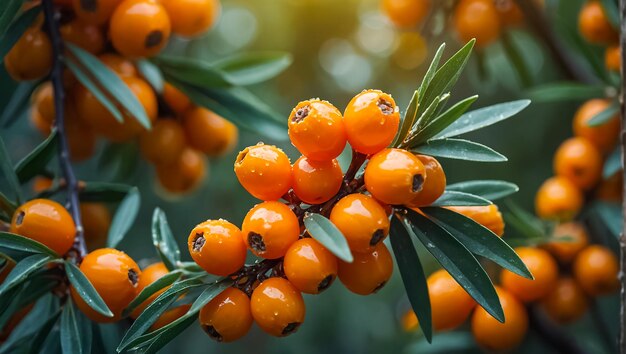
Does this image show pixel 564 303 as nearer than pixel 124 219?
No

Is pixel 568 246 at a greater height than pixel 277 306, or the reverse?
pixel 277 306

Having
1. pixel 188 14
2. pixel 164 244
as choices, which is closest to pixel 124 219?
pixel 164 244

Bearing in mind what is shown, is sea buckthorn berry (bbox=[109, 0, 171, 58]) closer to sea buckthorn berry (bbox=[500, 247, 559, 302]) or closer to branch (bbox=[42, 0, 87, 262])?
branch (bbox=[42, 0, 87, 262])

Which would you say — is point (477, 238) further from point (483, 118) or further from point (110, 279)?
point (110, 279)

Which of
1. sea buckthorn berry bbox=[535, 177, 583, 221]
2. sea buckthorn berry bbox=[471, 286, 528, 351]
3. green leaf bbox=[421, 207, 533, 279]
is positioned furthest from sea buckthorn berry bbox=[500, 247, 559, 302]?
green leaf bbox=[421, 207, 533, 279]

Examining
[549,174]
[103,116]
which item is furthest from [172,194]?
[549,174]

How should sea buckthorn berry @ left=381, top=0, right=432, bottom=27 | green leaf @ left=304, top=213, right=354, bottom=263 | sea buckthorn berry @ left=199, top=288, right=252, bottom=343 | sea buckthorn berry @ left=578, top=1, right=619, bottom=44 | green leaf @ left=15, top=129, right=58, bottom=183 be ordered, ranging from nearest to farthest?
green leaf @ left=304, top=213, right=354, bottom=263, sea buckthorn berry @ left=199, top=288, right=252, bottom=343, green leaf @ left=15, top=129, right=58, bottom=183, sea buckthorn berry @ left=578, top=1, right=619, bottom=44, sea buckthorn berry @ left=381, top=0, right=432, bottom=27
